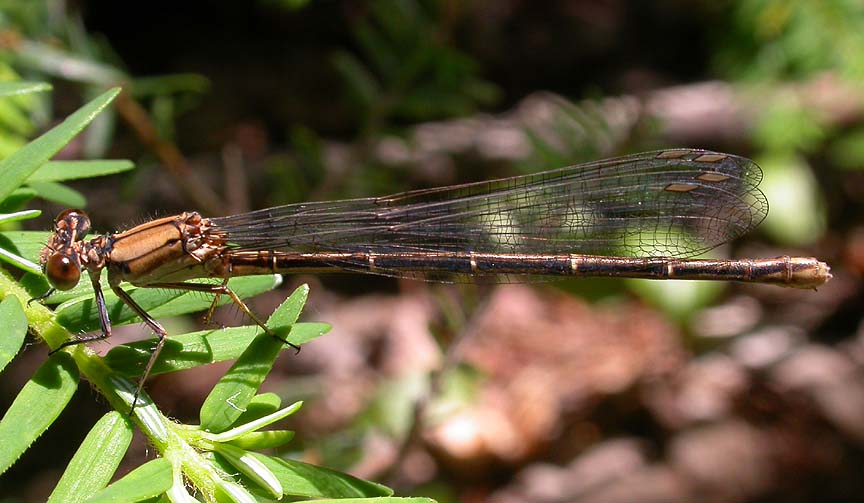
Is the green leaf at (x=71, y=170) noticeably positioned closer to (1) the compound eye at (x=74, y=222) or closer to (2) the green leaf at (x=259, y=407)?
(1) the compound eye at (x=74, y=222)

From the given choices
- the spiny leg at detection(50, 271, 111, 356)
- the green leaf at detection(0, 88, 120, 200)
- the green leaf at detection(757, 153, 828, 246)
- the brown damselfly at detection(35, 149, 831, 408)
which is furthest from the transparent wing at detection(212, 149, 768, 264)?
the green leaf at detection(757, 153, 828, 246)

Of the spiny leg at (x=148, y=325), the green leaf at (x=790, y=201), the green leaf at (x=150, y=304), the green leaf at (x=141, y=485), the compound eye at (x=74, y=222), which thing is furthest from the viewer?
the green leaf at (x=790, y=201)

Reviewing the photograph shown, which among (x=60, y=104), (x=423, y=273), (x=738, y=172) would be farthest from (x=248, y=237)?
(x=60, y=104)

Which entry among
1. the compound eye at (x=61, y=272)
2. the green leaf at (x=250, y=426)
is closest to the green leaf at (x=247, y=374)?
the green leaf at (x=250, y=426)

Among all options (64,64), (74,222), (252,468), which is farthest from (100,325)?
(64,64)

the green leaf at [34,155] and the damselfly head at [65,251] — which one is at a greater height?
the green leaf at [34,155]

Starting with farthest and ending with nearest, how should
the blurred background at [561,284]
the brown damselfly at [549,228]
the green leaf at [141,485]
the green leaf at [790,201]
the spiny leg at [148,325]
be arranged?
the green leaf at [790,201]
the blurred background at [561,284]
the brown damselfly at [549,228]
the spiny leg at [148,325]
the green leaf at [141,485]

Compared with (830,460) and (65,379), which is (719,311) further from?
(65,379)
